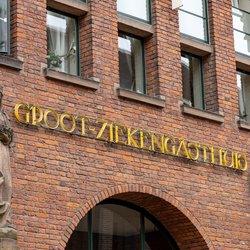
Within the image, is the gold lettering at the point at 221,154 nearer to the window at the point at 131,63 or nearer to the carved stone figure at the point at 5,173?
the window at the point at 131,63

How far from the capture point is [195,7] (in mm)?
24531

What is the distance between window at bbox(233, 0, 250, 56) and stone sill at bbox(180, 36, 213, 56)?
1.26 meters

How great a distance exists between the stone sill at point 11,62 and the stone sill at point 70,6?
6.40 feet

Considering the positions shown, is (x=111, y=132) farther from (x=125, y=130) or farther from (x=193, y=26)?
(x=193, y=26)

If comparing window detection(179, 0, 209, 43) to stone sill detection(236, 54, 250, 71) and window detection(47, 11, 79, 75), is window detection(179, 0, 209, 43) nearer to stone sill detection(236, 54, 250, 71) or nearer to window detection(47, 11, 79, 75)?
stone sill detection(236, 54, 250, 71)

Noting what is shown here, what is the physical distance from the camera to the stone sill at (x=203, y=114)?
22.9m

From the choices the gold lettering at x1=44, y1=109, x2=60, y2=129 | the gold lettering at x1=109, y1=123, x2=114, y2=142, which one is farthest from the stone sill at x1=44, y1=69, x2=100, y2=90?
the gold lettering at x1=109, y1=123, x2=114, y2=142

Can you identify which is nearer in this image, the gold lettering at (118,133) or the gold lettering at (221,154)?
the gold lettering at (118,133)

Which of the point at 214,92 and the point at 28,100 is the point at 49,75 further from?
the point at 214,92

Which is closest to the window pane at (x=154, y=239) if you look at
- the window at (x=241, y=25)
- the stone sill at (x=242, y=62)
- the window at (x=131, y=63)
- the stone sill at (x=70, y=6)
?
the window at (x=131, y=63)

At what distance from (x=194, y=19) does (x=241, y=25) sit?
183 centimetres

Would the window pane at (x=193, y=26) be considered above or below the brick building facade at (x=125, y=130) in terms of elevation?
above

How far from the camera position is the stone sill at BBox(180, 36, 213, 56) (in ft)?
77.8

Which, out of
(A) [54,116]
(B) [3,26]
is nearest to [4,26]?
(B) [3,26]
